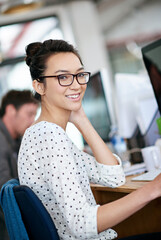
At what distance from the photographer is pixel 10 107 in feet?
10.0

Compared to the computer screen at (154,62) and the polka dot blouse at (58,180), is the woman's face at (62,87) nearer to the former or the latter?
the polka dot blouse at (58,180)

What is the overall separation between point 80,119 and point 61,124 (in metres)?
0.31

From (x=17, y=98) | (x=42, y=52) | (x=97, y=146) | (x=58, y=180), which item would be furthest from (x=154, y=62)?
(x=17, y=98)

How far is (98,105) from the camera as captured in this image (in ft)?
8.90

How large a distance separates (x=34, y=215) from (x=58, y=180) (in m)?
0.15

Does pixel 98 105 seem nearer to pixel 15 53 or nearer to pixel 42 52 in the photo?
pixel 42 52

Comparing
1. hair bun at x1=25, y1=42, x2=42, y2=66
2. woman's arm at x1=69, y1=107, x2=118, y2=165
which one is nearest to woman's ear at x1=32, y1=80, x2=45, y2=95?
hair bun at x1=25, y1=42, x2=42, y2=66

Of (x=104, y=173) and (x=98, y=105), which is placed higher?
(x=98, y=105)

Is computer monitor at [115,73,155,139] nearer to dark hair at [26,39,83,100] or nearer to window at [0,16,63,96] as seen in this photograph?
dark hair at [26,39,83,100]

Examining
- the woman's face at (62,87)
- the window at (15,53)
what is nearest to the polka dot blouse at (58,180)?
the woman's face at (62,87)

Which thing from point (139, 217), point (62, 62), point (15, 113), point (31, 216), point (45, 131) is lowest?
point (139, 217)

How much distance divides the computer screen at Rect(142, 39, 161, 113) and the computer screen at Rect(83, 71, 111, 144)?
72cm

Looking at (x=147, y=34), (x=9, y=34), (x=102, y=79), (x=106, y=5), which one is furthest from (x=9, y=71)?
(x=102, y=79)

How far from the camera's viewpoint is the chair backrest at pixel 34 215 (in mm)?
1162
